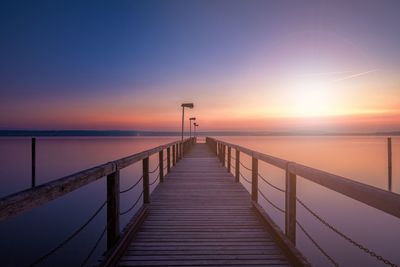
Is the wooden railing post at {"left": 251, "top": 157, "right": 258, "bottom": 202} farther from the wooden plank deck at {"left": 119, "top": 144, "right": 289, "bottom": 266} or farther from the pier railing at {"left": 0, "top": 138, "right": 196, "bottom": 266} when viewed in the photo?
the pier railing at {"left": 0, "top": 138, "right": 196, "bottom": 266}

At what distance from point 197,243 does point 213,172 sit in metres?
7.09

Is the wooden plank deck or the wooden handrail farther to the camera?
the wooden plank deck

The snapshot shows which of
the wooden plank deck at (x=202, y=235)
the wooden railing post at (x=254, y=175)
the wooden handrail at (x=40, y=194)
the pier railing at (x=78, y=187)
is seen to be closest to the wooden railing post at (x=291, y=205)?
the wooden plank deck at (x=202, y=235)

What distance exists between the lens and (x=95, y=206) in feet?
54.6

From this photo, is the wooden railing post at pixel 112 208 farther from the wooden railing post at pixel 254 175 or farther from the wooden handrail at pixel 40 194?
the wooden railing post at pixel 254 175

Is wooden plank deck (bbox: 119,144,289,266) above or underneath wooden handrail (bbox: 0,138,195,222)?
underneath

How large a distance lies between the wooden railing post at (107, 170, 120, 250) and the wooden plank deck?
0.27m

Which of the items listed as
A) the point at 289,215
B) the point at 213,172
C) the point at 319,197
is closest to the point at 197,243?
the point at 289,215

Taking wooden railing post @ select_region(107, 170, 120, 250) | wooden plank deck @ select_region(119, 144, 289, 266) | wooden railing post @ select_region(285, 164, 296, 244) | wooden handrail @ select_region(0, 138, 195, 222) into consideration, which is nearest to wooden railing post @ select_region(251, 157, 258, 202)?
wooden plank deck @ select_region(119, 144, 289, 266)

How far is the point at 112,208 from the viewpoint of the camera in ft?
10.9

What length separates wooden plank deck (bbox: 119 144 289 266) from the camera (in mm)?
3330

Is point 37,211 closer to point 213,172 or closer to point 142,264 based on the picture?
point 213,172

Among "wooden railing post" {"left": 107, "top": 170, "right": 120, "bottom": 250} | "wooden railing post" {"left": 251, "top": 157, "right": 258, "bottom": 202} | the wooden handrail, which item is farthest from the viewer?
"wooden railing post" {"left": 251, "top": 157, "right": 258, "bottom": 202}

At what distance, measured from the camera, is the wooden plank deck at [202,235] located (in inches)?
131
